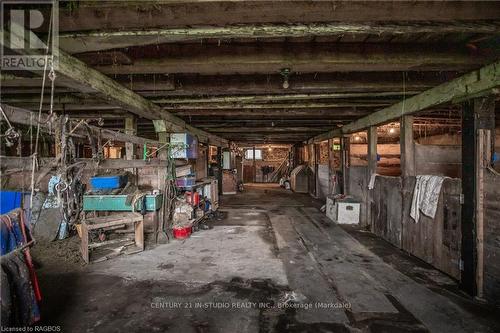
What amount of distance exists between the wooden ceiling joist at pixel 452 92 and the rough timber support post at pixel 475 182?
0.20 meters

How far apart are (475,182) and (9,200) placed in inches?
404

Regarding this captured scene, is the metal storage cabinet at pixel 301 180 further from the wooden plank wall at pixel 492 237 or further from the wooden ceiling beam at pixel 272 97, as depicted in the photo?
the wooden plank wall at pixel 492 237

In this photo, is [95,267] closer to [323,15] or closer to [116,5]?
[116,5]

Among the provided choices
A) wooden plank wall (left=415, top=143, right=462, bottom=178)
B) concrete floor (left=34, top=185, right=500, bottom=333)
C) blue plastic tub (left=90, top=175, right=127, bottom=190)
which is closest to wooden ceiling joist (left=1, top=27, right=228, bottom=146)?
blue plastic tub (left=90, top=175, right=127, bottom=190)

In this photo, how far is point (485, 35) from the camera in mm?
3361

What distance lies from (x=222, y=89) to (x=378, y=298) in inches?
176

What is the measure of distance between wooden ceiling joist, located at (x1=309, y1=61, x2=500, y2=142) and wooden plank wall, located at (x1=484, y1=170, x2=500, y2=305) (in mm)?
1297

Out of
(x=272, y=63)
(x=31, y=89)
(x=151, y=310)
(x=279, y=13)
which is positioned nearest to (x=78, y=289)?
(x=151, y=310)

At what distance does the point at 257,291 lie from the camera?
4.23m

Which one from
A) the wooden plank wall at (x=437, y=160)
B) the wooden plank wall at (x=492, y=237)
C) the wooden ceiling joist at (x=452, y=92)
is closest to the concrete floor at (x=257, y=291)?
the wooden plank wall at (x=492, y=237)

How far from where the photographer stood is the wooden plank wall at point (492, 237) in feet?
12.6

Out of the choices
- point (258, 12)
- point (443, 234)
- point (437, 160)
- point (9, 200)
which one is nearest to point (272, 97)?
point (258, 12)

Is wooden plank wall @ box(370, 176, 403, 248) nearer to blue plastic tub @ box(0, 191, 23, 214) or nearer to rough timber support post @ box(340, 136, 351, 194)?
rough timber support post @ box(340, 136, 351, 194)

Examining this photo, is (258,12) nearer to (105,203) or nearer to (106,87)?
(106,87)
